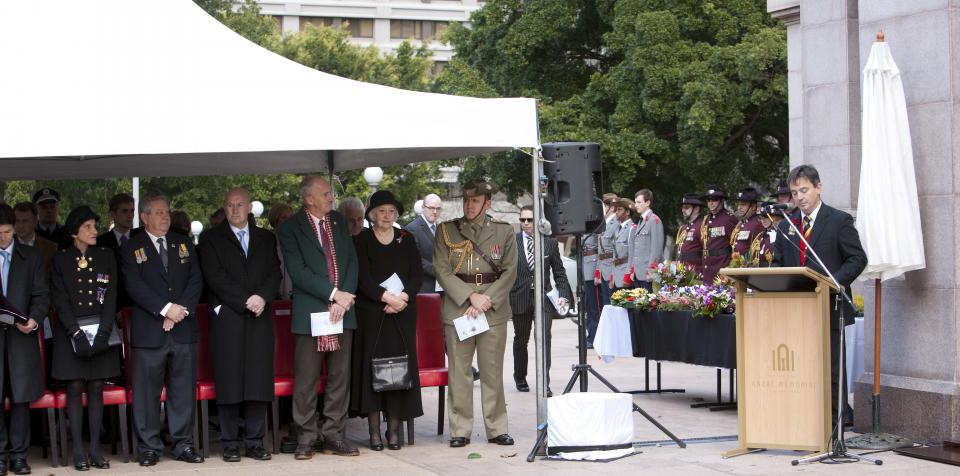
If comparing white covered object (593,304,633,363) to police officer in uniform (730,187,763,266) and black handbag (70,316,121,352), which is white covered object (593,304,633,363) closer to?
police officer in uniform (730,187,763,266)

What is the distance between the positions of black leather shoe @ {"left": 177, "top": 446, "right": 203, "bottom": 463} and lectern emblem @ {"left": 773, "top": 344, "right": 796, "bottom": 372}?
4287 mm

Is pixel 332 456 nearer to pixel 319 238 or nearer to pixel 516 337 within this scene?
pixel 319 238

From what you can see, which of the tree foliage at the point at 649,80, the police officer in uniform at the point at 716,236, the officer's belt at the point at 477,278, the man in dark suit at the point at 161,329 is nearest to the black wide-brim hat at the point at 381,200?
the officer's belt at the point at 477,278

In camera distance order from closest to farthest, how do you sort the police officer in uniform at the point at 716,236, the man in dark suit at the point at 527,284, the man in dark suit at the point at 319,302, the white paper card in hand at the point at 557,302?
the man in dark suit at the point at 319,302
the white paper card in hand at the point at 557,302
the man in dark suit at the point at 527,284
the police officer in uniform at the point at 716,236

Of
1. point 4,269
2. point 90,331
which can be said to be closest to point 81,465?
point 90,331

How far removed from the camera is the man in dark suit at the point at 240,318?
9852 mm

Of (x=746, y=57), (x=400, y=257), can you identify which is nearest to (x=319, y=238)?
(x=400, y=257)

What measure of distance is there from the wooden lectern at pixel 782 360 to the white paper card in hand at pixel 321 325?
291 cm

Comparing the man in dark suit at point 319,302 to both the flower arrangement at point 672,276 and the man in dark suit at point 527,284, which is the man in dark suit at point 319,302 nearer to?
the man in dark suit at point 527,284

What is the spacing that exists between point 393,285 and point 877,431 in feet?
12.6

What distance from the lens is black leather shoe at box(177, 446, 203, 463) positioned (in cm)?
981

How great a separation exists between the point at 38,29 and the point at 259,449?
11.5 ft

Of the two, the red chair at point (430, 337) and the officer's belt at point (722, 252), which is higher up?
the officer's belt at point (722, 252)

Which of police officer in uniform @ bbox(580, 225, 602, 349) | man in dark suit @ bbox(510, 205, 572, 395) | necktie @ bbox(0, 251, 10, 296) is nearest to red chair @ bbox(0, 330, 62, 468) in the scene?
necktie @ bbox(0, 251, 10, 296)
